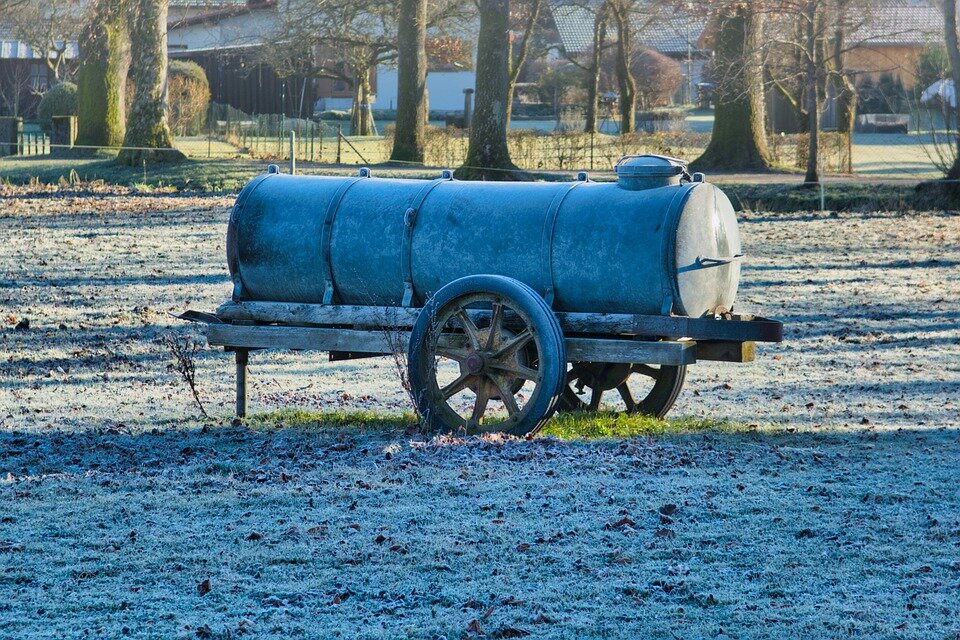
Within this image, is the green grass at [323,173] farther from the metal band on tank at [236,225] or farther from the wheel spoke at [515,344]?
the wheel spoke at [515,344]

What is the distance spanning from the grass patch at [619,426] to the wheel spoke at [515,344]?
0.58m

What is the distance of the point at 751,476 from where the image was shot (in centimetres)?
701

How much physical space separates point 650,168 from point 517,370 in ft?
4.64

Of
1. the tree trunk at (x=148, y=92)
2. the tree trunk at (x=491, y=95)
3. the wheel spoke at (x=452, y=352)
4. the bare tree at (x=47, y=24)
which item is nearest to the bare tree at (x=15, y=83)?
the bare tree at (x=47, y=24)

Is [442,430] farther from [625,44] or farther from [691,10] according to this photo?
[625,44]

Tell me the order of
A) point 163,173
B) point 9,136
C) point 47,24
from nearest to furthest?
point 163,173
point 9,136
point 47,24

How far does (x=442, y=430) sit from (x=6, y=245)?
11.8 metres

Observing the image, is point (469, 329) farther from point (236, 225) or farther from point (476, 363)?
point (236, 225)

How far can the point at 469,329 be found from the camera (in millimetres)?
7781

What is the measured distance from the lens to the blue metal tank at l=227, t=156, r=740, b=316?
771 centimetres

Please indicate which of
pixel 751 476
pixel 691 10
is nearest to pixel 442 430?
pixel 751 476

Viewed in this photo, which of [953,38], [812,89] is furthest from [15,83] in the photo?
[953,38]

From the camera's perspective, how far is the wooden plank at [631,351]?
7.67 m

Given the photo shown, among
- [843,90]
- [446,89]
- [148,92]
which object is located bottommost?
[148,92]
